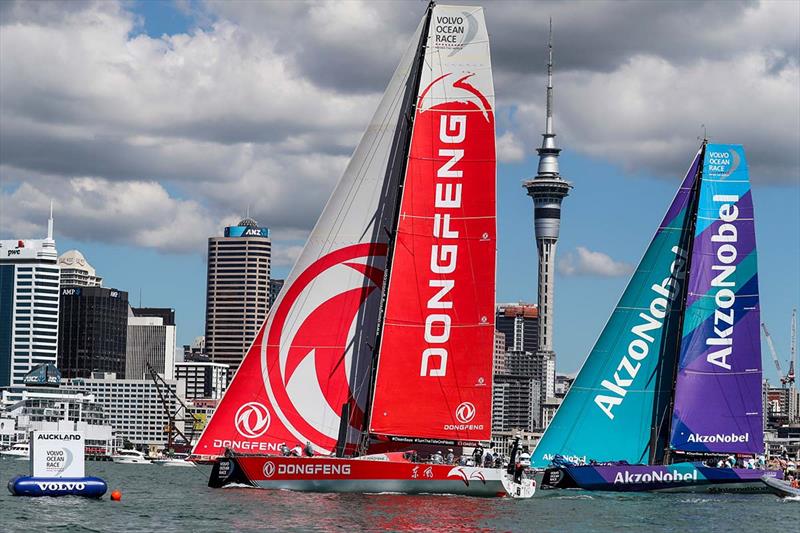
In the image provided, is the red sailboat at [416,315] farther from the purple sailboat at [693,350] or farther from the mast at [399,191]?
the purple sailboat at [693,350]

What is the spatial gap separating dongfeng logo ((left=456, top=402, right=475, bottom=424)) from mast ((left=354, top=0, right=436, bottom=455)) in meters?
3.09

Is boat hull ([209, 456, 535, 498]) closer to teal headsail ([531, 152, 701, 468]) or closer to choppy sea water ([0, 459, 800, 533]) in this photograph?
choppy sea water ([0, 459, 800, 533])

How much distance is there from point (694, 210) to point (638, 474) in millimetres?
12437

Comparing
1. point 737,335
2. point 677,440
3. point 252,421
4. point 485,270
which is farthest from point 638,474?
point 252,421

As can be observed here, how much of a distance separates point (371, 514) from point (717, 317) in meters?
27.1

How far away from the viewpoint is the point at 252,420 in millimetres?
52719

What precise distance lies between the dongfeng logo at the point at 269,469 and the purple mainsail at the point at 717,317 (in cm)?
2317

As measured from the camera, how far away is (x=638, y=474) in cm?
6397

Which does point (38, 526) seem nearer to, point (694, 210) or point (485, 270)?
point (485, 270)

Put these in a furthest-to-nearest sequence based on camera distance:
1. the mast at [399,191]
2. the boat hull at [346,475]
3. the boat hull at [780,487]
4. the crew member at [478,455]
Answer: the boat hull at [780,487]
the mast at [399,191]
the crew member at [478,455]
the boat hull at [346,475]

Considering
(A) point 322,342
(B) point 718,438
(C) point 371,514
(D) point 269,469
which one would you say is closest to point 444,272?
(A) point 322,342

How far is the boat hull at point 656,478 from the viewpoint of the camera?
208ft

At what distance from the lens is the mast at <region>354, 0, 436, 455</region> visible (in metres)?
53.7

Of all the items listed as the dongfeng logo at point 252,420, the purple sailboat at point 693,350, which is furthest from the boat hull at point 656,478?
the dongfeng logo at point 252,420
